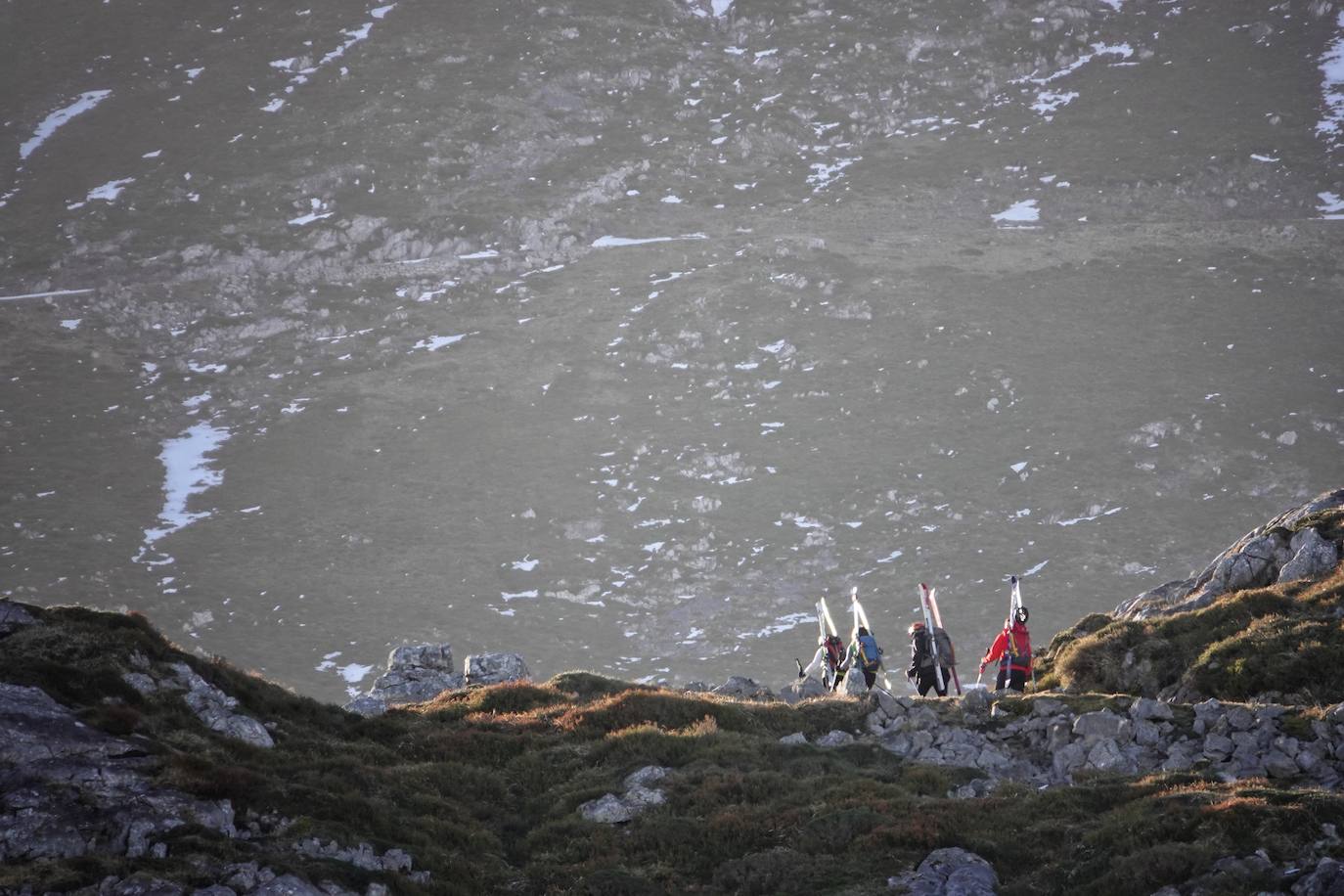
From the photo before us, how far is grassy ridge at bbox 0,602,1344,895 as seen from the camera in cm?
1572

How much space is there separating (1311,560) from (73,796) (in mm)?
27667

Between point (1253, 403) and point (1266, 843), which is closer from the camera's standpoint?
point (1266, 843)

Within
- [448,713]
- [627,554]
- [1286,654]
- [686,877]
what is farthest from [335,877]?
[627,554]

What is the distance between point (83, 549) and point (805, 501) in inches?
3599

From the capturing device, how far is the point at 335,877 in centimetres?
1556

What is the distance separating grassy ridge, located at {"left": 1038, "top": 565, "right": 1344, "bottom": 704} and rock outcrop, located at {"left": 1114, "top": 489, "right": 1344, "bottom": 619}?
1.28m

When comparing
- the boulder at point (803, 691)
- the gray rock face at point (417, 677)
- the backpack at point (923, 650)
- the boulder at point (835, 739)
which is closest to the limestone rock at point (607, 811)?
the boulder at point (835, 739)

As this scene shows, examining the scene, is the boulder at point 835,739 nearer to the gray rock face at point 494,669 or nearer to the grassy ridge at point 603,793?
the grassy ridge at point 603,793

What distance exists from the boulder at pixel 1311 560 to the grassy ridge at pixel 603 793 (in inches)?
520

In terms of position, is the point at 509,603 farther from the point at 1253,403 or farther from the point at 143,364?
the point at 1253,403

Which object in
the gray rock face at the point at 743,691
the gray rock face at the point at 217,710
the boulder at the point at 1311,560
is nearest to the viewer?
the gray rock face at the point at 217,710

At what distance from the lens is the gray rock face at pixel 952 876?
629 inches

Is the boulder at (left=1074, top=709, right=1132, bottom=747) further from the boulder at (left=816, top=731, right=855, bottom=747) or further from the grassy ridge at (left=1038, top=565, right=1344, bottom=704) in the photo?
the boulder at (left=816, top=731, right=855, bottom=747)

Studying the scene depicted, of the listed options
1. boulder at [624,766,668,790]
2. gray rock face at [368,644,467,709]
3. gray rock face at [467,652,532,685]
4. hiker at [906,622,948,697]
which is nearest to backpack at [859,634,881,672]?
hiker at [906,622,948,697]
